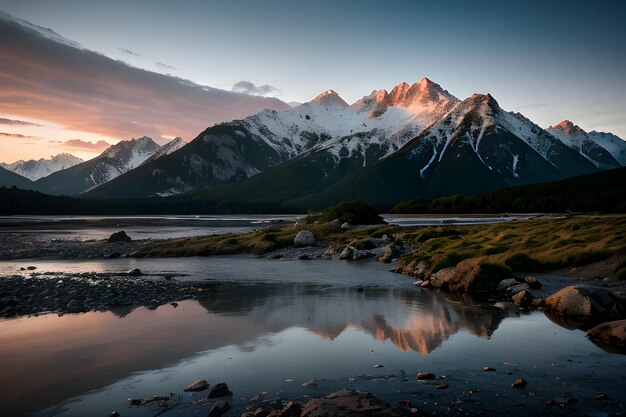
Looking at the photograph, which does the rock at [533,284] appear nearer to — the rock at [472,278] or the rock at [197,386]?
the rock at [472,278]

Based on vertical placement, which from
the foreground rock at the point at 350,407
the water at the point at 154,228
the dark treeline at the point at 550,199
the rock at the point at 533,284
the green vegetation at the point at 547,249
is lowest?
the water at the point at 154,228

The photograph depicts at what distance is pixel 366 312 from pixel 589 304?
993 cm

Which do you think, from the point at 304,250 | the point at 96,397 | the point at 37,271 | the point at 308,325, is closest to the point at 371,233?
the point at 304,250

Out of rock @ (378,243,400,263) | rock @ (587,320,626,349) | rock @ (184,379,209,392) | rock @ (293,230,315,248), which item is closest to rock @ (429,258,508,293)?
rock @ (587,320,626,349)

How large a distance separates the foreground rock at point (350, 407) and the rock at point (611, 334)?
1022 centimetres

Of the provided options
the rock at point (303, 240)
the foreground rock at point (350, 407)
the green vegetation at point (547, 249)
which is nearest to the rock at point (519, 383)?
the foreground rock at point (350, 407)

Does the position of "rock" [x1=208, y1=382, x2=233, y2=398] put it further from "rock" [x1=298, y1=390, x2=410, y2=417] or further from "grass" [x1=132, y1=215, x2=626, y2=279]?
"grass" [x1=132, y1=215, x2=626, y2=279]

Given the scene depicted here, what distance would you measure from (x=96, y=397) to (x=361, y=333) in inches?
392

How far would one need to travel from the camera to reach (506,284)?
26.9m

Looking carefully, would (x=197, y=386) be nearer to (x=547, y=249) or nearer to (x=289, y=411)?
(x=289, y=411)

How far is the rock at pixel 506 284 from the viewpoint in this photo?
26.7 m

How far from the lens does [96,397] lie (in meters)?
11.7

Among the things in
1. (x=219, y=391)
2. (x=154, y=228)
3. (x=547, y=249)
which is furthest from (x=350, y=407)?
(x=154, y=228)

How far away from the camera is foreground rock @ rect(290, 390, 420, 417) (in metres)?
9.46
